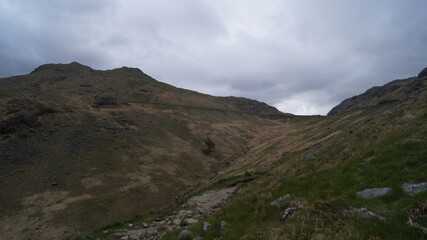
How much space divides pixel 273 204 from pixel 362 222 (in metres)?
5.02

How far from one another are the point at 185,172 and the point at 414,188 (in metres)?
43.4

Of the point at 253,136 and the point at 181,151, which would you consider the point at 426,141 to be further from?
the point at 253,136

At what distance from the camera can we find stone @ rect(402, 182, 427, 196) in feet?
28.2

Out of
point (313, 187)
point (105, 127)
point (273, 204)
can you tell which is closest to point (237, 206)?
point (273, 204)

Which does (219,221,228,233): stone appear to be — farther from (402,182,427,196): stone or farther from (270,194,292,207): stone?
(402,182,427,196): stone

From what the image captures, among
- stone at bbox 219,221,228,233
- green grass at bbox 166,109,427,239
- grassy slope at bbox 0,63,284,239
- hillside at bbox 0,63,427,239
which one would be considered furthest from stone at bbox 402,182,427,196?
grassy slope at bbox 0,63,284,239

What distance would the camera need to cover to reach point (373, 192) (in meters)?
9.79

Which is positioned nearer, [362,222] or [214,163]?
[362,222]

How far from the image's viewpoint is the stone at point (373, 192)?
9414 millimetres

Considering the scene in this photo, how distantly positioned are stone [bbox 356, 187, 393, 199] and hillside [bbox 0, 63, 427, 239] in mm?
278

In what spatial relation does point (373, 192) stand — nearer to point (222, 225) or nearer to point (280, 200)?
point (280, 200)

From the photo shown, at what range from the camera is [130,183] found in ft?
133

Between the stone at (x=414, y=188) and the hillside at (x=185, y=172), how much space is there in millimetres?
317

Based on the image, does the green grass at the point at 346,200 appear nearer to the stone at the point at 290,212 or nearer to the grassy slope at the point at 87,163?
the stone at the point at 290,212
